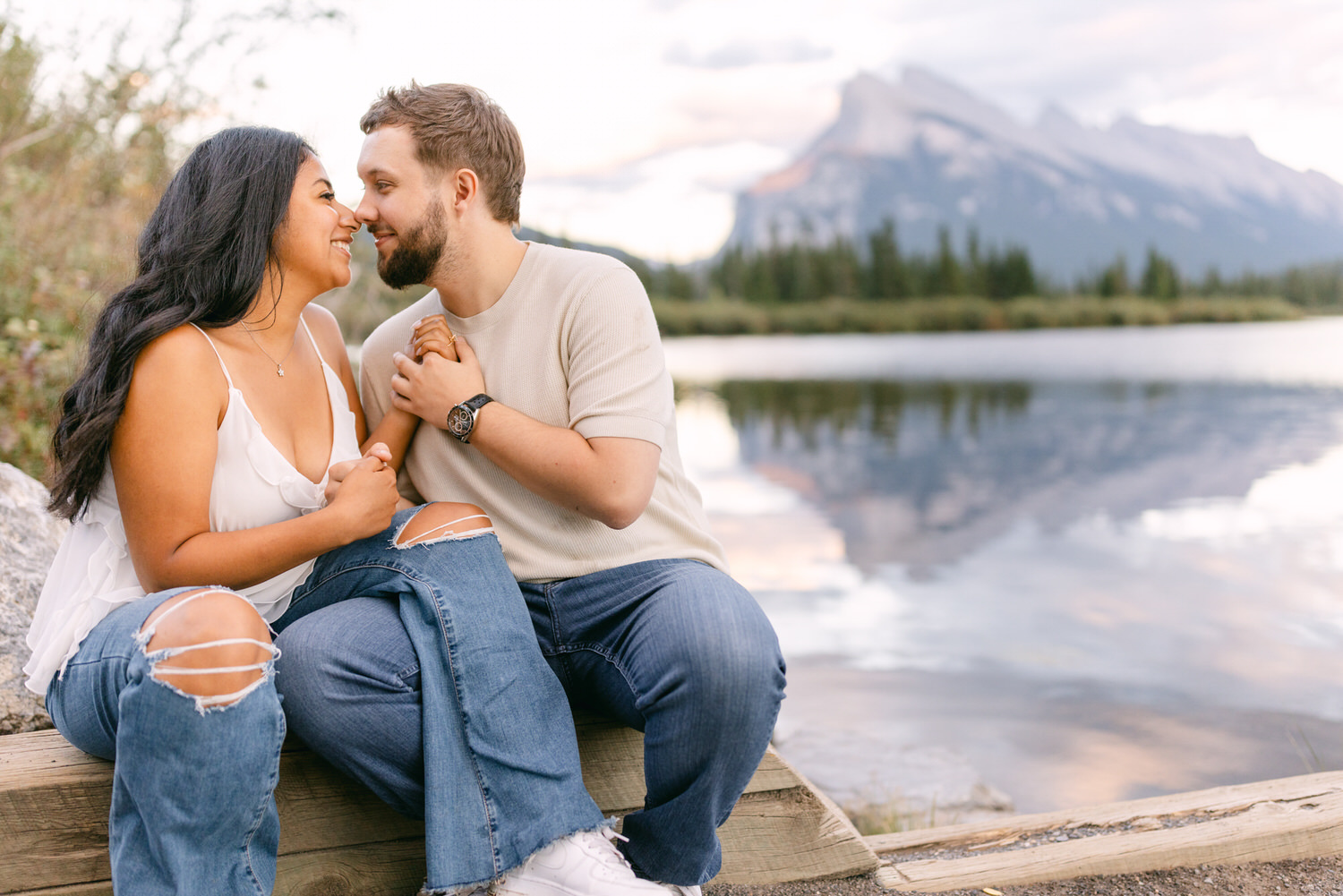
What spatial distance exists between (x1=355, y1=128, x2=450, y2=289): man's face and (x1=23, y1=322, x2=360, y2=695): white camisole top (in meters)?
0.47

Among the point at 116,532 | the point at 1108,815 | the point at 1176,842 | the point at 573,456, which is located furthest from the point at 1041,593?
the point at 116,532

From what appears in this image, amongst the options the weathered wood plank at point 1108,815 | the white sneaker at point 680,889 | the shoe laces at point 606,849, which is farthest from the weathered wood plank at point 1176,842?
the shoe laces at point 606,849

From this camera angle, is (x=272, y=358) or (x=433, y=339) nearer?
(x=272, y=358)

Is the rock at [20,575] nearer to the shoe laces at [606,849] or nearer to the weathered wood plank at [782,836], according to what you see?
the shoe laces at [606,849]

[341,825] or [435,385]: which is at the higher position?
[435,385]

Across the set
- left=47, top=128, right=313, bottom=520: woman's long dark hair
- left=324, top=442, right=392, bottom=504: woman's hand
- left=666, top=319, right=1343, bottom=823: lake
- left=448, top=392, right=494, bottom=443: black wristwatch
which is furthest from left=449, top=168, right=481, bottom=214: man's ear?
left=666, top=319, right=1343, bottom=823: lake

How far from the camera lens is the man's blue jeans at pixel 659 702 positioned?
1.59m

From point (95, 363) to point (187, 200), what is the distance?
0.34 metres

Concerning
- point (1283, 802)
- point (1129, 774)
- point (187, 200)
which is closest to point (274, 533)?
point (187, 200)

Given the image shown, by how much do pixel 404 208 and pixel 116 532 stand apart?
2.66 feet

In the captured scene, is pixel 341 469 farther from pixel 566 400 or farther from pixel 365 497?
pixel 566 400

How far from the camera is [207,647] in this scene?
1.42 m

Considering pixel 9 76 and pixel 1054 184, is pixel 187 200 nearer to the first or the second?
pixel 9 76

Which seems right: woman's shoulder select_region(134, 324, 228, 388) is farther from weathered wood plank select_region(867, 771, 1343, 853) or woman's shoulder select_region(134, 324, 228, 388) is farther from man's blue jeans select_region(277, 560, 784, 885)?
weathered wood plank select_region(867, 771, 1343, 853)
